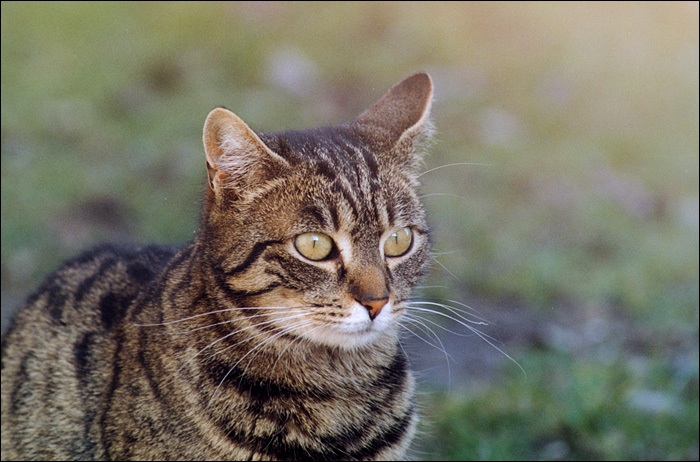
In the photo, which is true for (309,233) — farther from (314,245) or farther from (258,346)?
(258,346)

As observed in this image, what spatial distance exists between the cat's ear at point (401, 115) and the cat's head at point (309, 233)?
146mm

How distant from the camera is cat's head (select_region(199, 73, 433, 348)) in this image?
2.55 meters

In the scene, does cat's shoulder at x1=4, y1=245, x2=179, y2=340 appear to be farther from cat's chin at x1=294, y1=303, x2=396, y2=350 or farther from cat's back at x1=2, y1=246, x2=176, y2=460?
cat's chin at x1=294, y1=303, x2=396, y2=350

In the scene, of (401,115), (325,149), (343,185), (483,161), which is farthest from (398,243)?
(483,161)

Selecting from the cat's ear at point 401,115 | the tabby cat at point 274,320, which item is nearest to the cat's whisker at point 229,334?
the tabby cat at point 274,320

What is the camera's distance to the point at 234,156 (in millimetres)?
2613

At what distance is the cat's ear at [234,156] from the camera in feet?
8.33

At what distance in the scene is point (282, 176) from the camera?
269cm

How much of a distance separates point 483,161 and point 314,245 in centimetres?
438

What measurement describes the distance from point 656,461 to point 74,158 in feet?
13.8

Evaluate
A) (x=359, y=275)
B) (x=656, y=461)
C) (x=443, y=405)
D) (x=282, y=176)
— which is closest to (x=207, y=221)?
(x=282, y=176)

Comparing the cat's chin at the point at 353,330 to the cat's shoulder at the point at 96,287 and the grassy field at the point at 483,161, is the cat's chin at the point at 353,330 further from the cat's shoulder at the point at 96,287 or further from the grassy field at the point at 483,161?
the grassy field at the point at 483,161

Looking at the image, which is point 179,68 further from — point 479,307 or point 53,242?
point 479,307

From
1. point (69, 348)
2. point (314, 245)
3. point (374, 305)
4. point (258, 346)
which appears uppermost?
point (314, 245)
